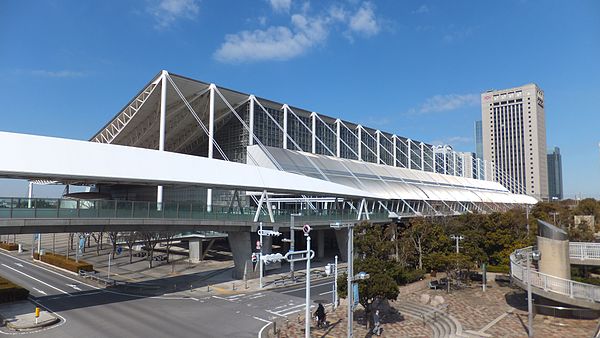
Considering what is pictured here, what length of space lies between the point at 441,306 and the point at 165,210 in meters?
20.9

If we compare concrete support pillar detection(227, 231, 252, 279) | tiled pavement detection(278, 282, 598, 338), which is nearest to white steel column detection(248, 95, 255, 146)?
concrete support pillar detection(227, 231, 252, 279)

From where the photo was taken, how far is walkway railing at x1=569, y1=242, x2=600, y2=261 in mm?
27000

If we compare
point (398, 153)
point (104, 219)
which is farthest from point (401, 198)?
point (104, 219)

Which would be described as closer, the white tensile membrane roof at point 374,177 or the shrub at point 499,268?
the shrub at point 499,268

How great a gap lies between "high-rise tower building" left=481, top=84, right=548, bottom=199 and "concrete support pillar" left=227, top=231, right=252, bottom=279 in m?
153

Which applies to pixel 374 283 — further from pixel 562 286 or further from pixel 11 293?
pixel 11 293

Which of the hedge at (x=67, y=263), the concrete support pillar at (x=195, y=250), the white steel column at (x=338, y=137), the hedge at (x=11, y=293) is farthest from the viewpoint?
the white steel column at (x=338, y=137)

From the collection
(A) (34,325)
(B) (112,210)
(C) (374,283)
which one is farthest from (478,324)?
(A) (34,325)

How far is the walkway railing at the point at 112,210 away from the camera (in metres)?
24.2

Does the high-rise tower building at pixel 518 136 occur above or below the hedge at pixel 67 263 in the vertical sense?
above

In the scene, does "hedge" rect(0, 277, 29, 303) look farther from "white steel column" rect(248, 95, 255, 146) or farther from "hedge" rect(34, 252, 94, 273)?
"white steel column" rect(248, 95, 255, 146)

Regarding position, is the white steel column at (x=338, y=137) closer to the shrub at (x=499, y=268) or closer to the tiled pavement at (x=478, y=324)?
the shrub at (x=499, y=268)

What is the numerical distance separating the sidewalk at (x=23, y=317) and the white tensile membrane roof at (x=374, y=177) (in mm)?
32428

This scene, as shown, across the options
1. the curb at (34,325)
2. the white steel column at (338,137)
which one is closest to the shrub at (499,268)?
the curb at (34,325)
